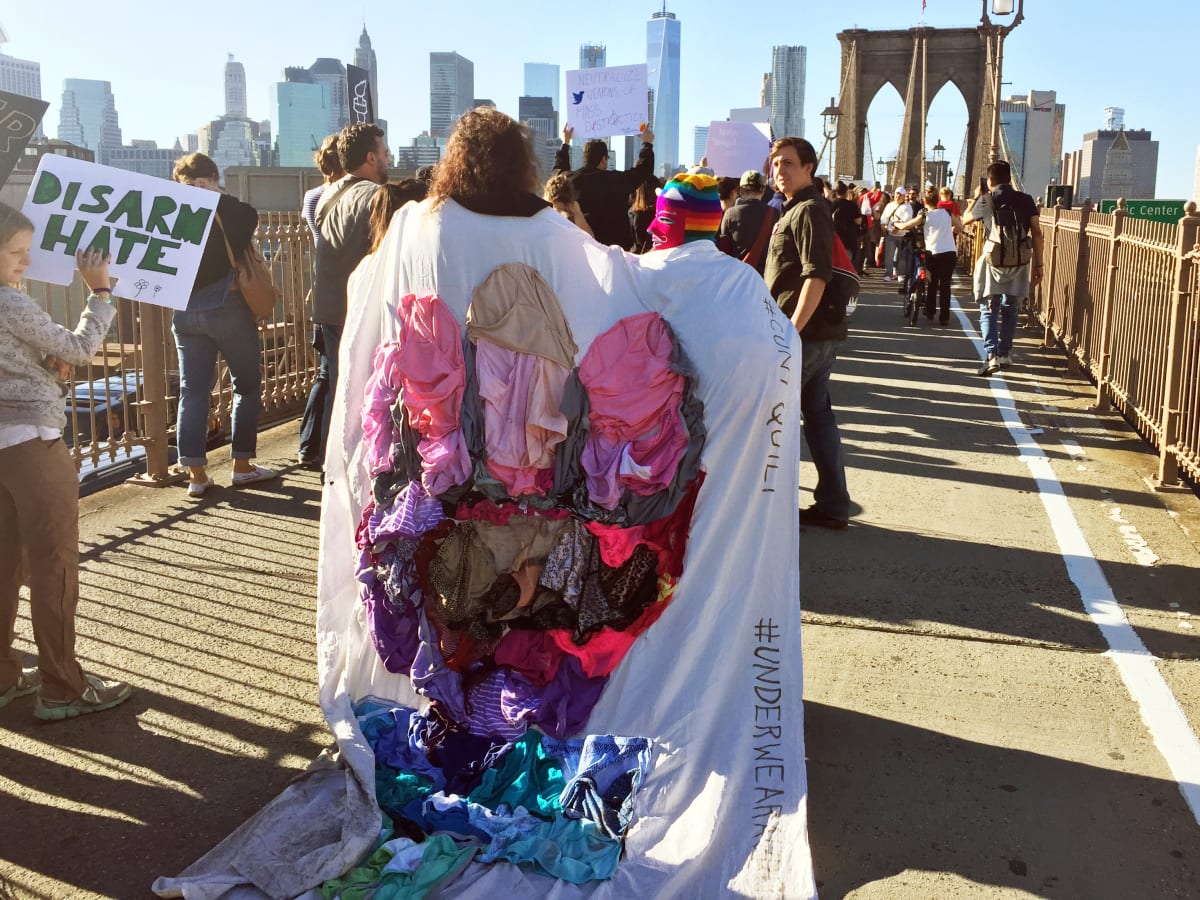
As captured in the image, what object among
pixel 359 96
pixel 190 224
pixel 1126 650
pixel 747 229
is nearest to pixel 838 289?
pixel 747 229

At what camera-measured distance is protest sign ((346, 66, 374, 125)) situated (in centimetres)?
1445

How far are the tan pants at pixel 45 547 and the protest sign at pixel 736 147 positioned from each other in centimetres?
1134

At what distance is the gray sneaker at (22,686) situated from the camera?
179 inches

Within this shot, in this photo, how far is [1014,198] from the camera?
1233 centimetres

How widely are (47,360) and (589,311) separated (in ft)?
6.68

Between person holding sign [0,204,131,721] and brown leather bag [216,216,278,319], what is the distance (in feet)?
7.64

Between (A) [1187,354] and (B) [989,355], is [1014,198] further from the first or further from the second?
(A) [1187,354]

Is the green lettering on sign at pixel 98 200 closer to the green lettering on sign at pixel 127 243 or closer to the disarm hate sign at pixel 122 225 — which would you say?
the disarm hate sign at pixel 122 225

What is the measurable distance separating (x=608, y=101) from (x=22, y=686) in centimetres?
1016

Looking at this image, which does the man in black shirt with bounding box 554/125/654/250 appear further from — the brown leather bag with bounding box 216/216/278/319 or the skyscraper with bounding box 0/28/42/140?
the skyscraper with bounding box 0/28/42/140

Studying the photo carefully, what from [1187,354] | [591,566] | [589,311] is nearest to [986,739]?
[591,566]

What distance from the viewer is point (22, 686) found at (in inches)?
182

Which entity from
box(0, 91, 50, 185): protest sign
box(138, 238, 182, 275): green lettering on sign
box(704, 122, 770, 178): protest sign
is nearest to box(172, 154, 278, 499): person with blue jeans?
box(138, 238, 182, 275): green lettering on sign

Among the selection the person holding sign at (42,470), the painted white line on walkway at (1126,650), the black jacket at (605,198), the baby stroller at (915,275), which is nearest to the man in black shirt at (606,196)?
the black jacket at (605,198)
